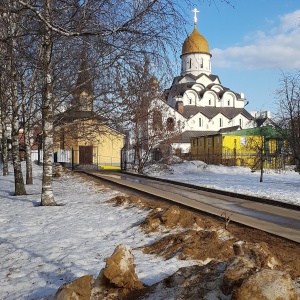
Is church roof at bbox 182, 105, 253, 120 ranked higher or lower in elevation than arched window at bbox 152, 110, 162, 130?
higher

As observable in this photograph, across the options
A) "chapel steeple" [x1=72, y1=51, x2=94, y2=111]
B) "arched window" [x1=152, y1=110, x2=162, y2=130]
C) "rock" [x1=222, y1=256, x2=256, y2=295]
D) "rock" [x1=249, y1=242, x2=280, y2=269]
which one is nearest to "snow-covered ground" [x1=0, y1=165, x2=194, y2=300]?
"rock" [x1=249, y1=242, x2=280, y2=269]

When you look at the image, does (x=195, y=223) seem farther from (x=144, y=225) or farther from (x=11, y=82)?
(x=11, y=82)

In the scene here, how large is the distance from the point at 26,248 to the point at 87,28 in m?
3.74

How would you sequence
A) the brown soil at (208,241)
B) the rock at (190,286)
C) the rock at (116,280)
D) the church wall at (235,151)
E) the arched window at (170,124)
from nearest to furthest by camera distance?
the rock at (190,286) → the rock at (116,280) → the brown soil at (208,241) → the arched window at (170,124) → the church wall at (235,151)

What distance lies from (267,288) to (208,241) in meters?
3.06

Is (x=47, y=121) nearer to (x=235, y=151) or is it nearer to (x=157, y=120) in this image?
(x=157, y=120)

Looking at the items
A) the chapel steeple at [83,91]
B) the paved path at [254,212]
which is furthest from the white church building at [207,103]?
the chapel steeple at [83,91]

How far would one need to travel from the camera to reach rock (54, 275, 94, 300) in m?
3.71

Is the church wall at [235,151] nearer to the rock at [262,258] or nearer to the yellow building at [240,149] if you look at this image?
the yellow building at [240,149]

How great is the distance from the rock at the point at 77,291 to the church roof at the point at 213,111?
66.6 meters

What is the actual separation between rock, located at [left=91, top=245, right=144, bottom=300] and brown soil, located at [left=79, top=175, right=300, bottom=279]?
1.28 metres

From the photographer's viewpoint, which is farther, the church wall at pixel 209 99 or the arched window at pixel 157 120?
the church wall at pixel 209 99

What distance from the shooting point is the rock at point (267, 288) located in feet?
9.41

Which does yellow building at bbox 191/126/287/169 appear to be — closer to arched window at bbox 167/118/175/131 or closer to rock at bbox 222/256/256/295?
arched window at bbox 167/118/175/131
